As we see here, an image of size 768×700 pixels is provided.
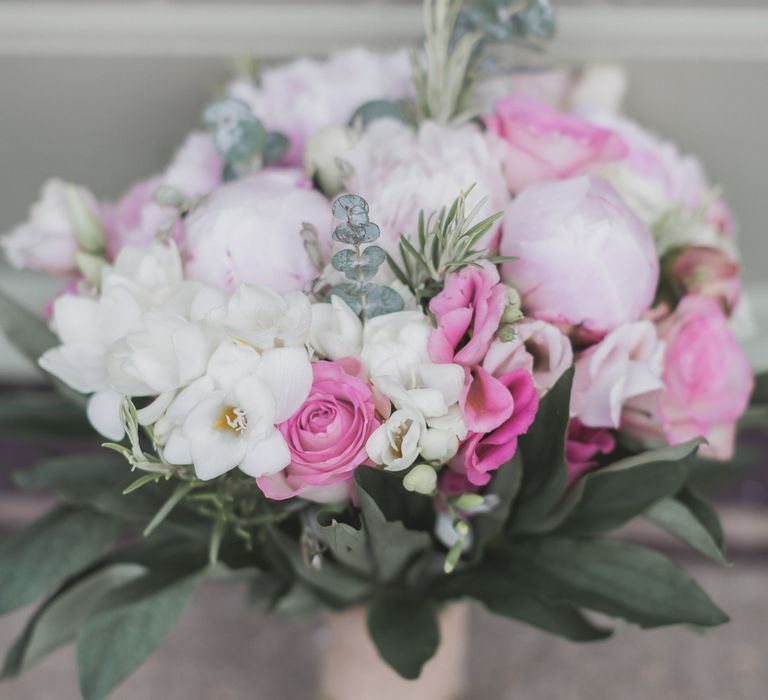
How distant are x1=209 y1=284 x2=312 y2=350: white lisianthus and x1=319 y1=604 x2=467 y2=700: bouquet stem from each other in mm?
261

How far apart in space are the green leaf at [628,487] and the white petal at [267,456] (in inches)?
7.0

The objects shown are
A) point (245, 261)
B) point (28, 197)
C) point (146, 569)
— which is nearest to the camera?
point (245, 261)

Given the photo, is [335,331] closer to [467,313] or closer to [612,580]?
[467,313]

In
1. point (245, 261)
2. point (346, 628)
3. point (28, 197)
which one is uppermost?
point (245, 261)

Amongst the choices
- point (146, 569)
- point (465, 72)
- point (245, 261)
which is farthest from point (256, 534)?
point (465, 72)

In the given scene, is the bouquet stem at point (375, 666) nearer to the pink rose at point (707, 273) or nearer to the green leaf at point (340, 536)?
the green leaf at point (340, 536)

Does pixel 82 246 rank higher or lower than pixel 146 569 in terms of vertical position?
higher

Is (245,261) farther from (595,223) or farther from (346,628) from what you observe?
(346,628)

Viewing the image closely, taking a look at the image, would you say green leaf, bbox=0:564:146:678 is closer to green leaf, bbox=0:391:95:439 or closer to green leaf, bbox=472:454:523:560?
green leaf, bbox=0:391:95:439

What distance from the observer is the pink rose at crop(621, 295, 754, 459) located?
0.47 metres

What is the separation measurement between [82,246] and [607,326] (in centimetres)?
32

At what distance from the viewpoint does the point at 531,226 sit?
433mm

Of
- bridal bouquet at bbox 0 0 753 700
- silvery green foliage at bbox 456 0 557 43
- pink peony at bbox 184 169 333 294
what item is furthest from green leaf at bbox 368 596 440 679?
silvery green foliage at bbox 456 0 557 43

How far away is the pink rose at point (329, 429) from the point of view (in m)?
0.38
